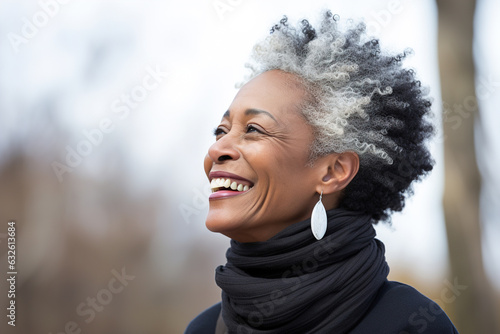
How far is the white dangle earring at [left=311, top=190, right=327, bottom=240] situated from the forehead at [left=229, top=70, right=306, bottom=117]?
405 millimetres

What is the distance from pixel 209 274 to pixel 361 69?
485 centimetres

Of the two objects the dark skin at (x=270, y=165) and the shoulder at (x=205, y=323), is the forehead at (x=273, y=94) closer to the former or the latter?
the dark skin at (x=270, y=165)

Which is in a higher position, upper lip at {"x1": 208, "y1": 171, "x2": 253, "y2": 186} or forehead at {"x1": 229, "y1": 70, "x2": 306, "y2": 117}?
forehead at {"x1": 229, "y1": 70, "x2": 306, "y2": 117}

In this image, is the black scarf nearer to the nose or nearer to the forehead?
the nose

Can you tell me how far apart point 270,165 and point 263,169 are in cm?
3

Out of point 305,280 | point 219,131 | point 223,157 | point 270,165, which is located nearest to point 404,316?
point 305,280

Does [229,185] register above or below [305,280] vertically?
above

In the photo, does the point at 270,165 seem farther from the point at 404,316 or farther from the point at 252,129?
the point at 404,316

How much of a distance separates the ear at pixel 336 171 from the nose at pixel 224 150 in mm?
357

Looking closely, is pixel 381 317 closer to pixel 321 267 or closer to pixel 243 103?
pixel 321 267

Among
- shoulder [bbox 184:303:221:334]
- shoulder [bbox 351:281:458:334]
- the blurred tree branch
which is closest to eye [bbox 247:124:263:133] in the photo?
shoulder [bbox 351:281:458:334]

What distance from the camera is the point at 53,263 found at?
5.54 m

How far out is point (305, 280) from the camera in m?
2.03

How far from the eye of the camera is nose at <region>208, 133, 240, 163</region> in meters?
2.13
